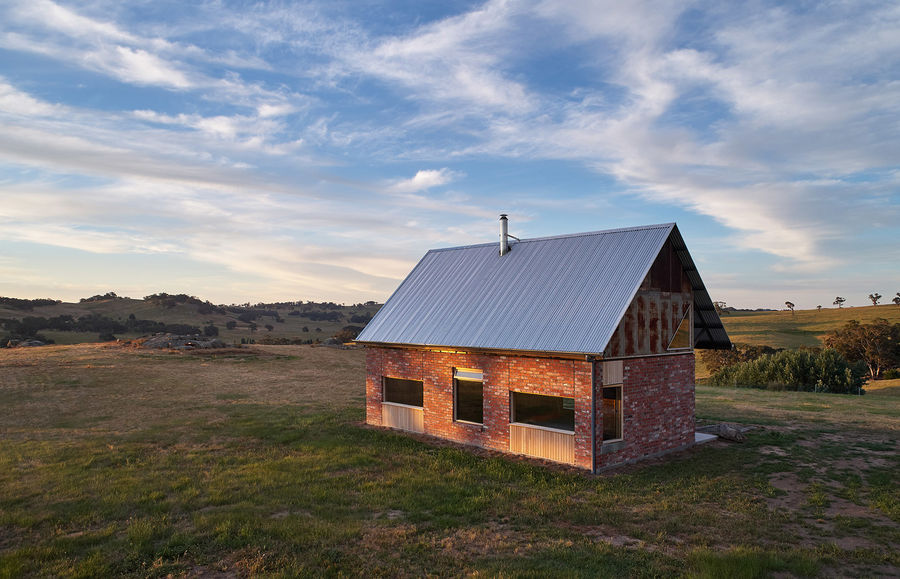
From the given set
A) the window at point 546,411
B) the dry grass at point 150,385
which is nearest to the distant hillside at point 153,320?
the dry grass at point 150,385

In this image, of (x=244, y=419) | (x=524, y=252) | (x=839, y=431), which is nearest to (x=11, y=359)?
(x=244, y=419)

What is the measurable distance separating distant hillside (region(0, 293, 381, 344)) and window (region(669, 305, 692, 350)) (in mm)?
57139

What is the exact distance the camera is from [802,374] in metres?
45.2

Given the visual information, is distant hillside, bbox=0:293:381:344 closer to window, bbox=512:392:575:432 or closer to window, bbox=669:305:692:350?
window, bbox=512:392:575:432

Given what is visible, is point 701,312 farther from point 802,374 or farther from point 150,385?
point 802,374

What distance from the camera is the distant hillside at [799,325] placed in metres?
88.5

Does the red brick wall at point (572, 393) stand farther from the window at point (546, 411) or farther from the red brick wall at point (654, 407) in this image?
the window at point (546, 411)

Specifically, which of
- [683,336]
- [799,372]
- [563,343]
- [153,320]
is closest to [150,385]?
[563,343]

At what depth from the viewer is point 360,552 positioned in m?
9.70

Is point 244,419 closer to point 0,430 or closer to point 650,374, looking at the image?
point 0,430

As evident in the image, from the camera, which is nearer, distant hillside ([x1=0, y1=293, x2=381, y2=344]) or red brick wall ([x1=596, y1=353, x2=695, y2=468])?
red brick wall ([x1=596, y1=353, x2=695, y2=468])

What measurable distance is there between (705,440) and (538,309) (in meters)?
7.58

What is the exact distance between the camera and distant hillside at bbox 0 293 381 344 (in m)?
74.6

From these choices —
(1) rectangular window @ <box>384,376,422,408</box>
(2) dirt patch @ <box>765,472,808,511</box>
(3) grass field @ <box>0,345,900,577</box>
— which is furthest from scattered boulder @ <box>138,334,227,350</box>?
(2) dirt patch @ <box>765,472,808,511</box>
